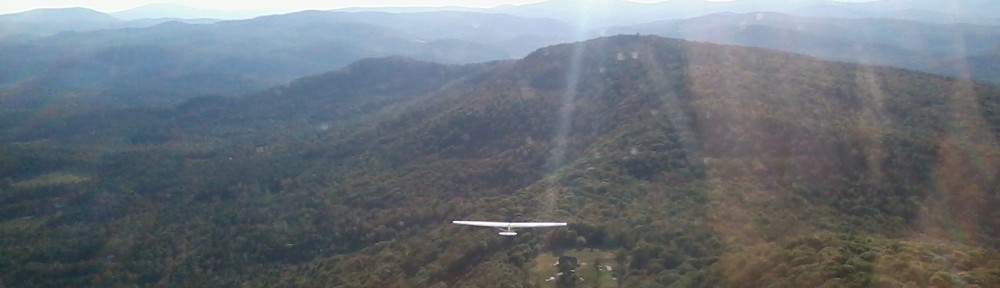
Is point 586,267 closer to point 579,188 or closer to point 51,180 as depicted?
point 579,188

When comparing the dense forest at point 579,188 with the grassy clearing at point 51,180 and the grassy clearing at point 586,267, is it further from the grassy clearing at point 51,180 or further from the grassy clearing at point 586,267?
the grassy clearing at point 51,180

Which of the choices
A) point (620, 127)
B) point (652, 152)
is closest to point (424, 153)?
point (620, 127)

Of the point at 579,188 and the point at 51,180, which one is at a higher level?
the point at 579,188

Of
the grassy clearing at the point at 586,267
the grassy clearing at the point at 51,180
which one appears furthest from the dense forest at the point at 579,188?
the grassy clearing at the point at 51,180

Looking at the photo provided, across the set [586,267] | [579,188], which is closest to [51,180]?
[579,188]

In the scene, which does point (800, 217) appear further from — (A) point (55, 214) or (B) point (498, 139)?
(A) point (55, 214)

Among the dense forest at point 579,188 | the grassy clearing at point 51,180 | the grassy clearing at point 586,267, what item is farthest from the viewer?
the grassy clearing at point 51,180

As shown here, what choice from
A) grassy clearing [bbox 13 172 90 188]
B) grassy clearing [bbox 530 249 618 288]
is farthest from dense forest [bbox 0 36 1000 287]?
grassy clearing [bbox 13 172 90 188]

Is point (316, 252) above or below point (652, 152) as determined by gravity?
below
